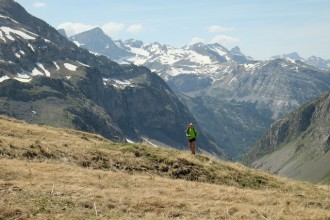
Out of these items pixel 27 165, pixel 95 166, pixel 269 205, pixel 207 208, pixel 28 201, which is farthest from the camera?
pixel 95 166

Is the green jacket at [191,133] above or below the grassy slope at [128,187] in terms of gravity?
above

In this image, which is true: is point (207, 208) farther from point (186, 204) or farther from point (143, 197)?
point (143, 197)

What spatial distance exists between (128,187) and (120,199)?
3737 millimetres

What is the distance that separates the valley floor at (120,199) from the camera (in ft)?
56.0

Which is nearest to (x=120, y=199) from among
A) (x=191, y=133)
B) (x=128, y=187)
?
(x=128, y=187)

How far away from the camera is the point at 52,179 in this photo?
21.8 metres

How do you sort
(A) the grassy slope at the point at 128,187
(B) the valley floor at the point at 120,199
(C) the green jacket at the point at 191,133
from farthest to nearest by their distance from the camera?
(C) the green jacket at the point at 191,133, (A) the grassy slope at the point at 128,187, (B) the valley floor at the point at 120,199

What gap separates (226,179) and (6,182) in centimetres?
1604

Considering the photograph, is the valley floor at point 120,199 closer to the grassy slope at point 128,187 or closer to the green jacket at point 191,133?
the grassy slope at point 128,187

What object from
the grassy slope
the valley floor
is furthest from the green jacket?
the valley floor

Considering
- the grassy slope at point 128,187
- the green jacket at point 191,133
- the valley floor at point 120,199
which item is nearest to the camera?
the valley floor at point 120,199

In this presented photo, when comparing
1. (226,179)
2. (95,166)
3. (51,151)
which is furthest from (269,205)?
(51,151)

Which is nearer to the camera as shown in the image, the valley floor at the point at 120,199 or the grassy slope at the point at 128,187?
the valley floor at the point at 120,199

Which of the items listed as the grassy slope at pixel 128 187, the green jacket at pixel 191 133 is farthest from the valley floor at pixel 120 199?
the green jacket at pixel 191 133
